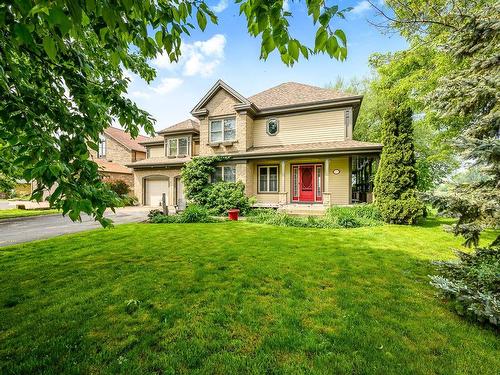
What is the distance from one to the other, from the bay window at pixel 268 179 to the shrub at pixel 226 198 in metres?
1.62

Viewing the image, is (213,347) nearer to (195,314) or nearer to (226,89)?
(195,314)

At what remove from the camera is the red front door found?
51.0 ft

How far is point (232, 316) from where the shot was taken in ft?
10.9

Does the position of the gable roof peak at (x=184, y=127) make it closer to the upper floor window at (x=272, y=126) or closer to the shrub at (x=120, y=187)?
the upper floor window at (x=272, y=126)

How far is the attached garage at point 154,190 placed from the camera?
19938mm

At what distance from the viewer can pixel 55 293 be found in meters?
3.95

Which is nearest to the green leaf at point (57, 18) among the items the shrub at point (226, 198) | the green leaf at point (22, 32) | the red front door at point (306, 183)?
the green leaf at point (22, 32)

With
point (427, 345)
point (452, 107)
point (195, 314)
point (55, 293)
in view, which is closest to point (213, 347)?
point (195, 314)

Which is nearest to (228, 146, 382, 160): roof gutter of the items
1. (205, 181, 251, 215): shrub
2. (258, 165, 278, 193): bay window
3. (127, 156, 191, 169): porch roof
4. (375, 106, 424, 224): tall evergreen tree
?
(258, 165, 278, 193): bay window

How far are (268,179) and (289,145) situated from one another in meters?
2.64

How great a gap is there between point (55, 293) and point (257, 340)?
3.48 metres

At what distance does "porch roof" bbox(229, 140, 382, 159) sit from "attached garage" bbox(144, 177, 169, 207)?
299 inches

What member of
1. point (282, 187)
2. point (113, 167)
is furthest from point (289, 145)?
point (113, 167)

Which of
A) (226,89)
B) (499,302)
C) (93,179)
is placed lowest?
(499,302)
